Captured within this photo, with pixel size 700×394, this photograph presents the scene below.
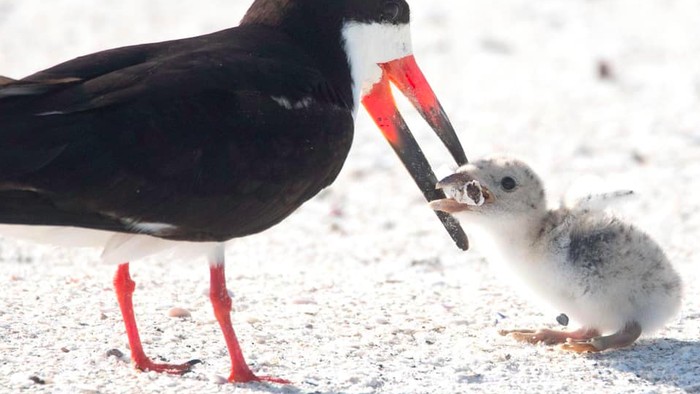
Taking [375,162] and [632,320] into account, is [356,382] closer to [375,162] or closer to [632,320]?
[632,320]

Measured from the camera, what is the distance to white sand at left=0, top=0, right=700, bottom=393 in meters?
6.02

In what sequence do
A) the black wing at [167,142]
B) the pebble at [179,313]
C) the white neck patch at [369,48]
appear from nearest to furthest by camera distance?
the black wing at [167,142] → the white neck patch at [369,48] → the pebble at [179,313]

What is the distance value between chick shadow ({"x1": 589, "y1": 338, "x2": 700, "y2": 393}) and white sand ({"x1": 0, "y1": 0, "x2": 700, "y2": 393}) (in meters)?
0.01

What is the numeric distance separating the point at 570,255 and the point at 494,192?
0.50m

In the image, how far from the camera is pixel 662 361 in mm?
6195

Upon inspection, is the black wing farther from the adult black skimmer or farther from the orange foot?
the orange foot

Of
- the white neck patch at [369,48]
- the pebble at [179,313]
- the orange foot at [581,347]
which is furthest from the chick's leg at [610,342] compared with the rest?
the pebble at [179,313]

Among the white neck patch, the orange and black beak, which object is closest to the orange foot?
the orange and black beak

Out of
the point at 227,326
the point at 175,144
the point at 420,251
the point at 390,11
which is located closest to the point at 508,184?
the point at 390,11

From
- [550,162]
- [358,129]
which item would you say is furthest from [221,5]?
[550,162]

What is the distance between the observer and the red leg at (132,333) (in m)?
5.96

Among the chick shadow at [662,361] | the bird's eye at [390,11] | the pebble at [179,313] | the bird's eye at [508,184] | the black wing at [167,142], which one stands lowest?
the chick shadow at [662,361]

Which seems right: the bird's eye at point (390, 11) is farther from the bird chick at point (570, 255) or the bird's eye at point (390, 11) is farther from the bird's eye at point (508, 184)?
the bird's eye at point (508, 184)

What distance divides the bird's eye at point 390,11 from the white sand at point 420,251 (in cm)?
130
